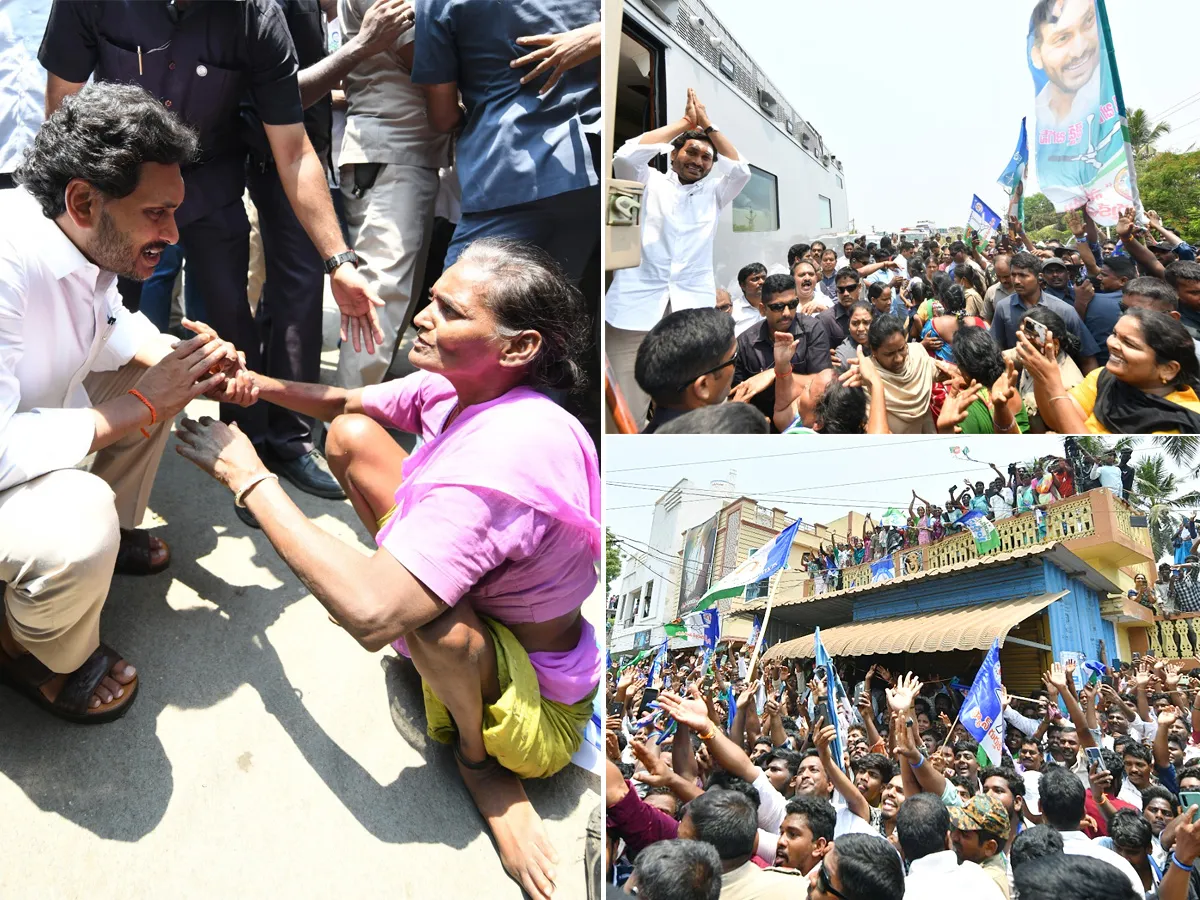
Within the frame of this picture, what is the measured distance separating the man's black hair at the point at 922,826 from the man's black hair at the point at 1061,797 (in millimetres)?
209

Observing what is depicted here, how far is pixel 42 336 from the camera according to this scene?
205 cm

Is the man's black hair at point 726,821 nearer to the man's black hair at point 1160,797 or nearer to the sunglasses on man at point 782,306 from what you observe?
the man's black hair at point 1160,797

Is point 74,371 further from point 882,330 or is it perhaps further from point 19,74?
point 882,330

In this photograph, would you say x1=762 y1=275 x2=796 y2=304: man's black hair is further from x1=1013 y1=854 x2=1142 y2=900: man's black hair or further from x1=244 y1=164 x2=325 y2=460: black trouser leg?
x1=244 y1=164 x2=325 y2=460: black trouser leg

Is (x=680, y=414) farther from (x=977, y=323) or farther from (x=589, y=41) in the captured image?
(x=589, y=41)

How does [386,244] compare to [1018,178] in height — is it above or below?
above

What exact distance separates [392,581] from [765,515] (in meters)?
0.77

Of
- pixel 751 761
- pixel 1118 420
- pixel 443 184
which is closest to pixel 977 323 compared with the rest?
pixel 1118 420

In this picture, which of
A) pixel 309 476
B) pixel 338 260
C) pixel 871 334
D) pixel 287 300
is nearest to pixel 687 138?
pixel 871 334

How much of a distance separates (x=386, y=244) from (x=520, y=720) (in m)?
1.71

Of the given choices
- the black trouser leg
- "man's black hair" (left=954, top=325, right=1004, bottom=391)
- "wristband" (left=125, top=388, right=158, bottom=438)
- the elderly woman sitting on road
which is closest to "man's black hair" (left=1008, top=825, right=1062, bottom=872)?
the elderly woman sitting on road

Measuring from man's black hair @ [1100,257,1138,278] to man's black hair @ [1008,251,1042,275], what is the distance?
265mm

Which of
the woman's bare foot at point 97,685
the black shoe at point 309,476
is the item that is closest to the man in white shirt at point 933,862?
the woman's bare foot at point 97,685

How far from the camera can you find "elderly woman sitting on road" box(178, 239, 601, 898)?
1790 mm
